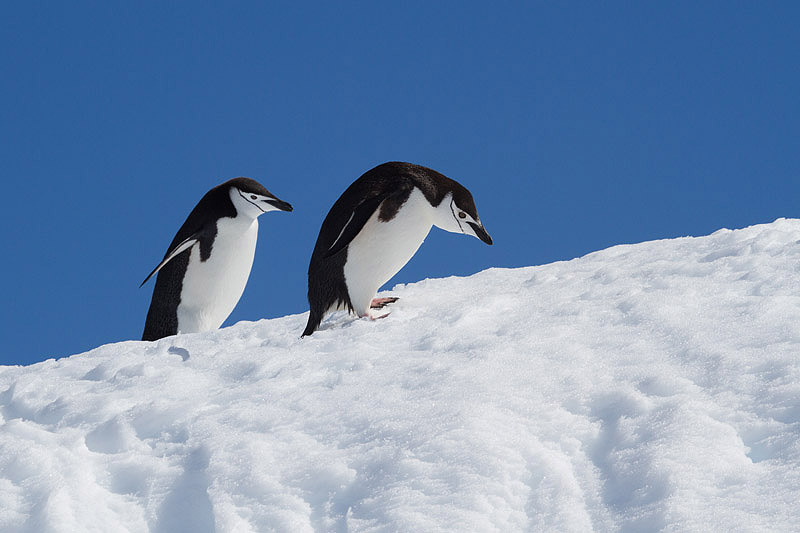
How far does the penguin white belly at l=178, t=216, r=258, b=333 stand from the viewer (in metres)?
6.66

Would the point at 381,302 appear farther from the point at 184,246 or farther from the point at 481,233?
the point at 184,246

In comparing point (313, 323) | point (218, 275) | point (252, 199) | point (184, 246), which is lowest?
point (313, 323)

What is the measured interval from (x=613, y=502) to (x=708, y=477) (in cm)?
30

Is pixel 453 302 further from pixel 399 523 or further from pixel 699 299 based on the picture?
pixel 399 523

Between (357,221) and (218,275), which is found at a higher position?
(218,275)

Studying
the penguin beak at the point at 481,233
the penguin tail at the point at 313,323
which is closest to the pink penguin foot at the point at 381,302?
the penguin tail at the point at 313,323

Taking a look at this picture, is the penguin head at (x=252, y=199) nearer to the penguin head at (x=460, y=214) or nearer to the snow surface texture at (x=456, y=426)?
the penguin head at (x=460, y=214)

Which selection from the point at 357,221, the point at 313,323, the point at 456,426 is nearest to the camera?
the point at 456,426

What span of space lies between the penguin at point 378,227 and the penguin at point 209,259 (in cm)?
151

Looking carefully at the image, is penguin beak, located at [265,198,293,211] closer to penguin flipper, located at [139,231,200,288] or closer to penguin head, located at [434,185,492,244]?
penguin flipper, located at [139,231,200,288]

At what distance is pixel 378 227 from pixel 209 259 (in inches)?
83.4

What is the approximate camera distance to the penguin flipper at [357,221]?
4980mm

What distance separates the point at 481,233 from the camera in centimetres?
525

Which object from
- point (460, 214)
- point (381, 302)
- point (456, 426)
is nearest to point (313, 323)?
point (381, 302)
